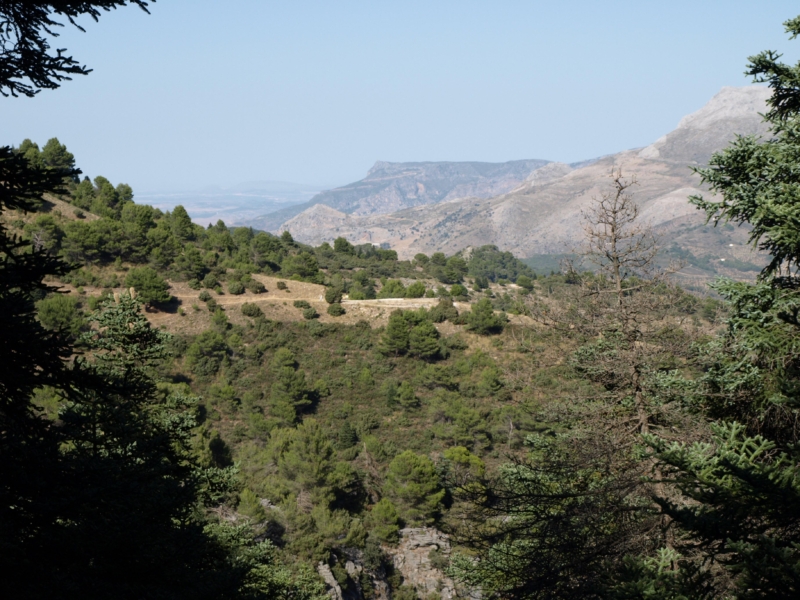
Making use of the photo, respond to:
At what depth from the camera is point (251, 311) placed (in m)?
50.7

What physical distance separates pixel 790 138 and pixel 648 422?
15.9ft

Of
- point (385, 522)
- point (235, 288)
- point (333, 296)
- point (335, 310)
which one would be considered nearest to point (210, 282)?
point (235, 288)

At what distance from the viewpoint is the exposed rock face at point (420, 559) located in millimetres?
28047

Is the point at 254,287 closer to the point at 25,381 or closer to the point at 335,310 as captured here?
the point at 335,310

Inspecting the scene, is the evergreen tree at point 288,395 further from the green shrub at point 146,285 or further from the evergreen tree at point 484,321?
the evergreen tree at point 484,321

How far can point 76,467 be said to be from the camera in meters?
5.65

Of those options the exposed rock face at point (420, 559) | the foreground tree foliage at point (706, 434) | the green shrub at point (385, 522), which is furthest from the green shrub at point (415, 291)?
the foreground tree foliage at point (706, 434)

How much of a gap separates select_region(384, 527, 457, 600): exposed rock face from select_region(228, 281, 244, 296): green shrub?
31.4 meters

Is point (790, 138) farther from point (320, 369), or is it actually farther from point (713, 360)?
point (320, 369)

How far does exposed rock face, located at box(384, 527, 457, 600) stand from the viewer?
92.0 feet

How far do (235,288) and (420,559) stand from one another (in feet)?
109

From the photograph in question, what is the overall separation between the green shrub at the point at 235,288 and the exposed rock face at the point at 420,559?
31431 millimetres

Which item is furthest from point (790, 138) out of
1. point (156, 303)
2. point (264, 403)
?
point (156, 303)

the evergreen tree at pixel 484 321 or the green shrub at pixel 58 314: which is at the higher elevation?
the green shrub at pixel 58 314
